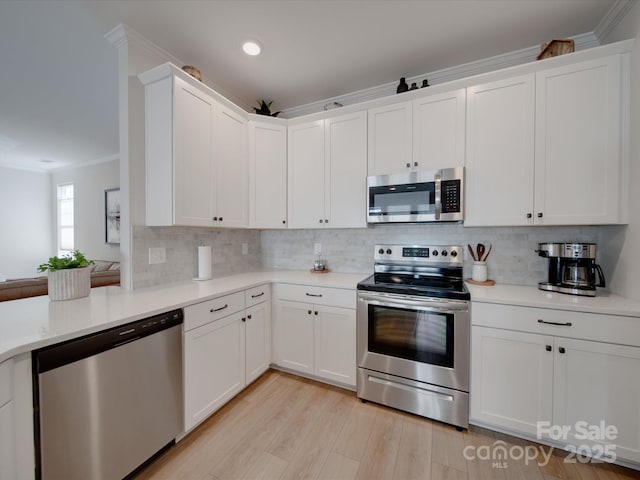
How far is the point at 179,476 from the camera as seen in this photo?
1.38 meters

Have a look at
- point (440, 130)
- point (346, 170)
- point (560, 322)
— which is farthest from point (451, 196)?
point (560, 322)

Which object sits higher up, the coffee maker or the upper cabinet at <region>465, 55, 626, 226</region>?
the upper cabinet at <region>465, 55, 626, 226</region>

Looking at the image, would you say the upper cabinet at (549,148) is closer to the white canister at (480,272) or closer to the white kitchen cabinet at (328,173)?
the white canister at (480,272)

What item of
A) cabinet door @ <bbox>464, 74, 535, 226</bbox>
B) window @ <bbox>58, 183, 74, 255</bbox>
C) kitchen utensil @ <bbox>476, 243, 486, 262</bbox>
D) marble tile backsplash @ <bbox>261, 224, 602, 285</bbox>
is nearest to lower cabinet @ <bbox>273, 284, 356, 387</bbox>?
marble tile backsplash @ <bbox>261, 224, 602, 285</bbox>

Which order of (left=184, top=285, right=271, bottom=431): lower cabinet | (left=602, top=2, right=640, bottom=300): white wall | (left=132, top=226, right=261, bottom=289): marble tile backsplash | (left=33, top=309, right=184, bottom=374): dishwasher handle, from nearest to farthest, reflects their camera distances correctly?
(left=33, top=309, right=184, bottom=374): dishwasher handle → (left=602, top=2, right=640, bottom=300): white wall → (left=184, top=285, right=271, bottom=431): lower cabinet → (left=132, top=226, right=261, bottom=289): marble tile backsplash

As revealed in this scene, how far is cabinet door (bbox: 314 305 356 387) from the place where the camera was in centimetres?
205

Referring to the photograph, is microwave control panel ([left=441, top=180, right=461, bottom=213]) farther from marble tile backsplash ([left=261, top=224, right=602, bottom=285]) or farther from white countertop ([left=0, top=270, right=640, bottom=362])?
white countertop ([left=0, top=270, right=640, bottom=362])

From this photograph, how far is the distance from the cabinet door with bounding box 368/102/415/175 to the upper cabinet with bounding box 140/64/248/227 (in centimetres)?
130

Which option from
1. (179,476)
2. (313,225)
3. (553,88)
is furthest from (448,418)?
(553,88)

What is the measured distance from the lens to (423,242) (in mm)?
2330

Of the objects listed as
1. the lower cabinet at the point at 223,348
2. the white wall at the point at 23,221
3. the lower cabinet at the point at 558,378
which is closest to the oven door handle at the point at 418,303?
the lower cabinet at the point at 558,378

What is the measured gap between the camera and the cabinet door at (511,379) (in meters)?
1.52

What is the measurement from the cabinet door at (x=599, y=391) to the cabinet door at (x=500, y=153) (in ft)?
2.79

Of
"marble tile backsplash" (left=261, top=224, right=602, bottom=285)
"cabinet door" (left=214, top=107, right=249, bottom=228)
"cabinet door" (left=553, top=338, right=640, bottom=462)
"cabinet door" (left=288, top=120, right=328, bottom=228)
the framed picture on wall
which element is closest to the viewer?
"cabinet door" (left=553, top=338, right=640, bottom=462)
